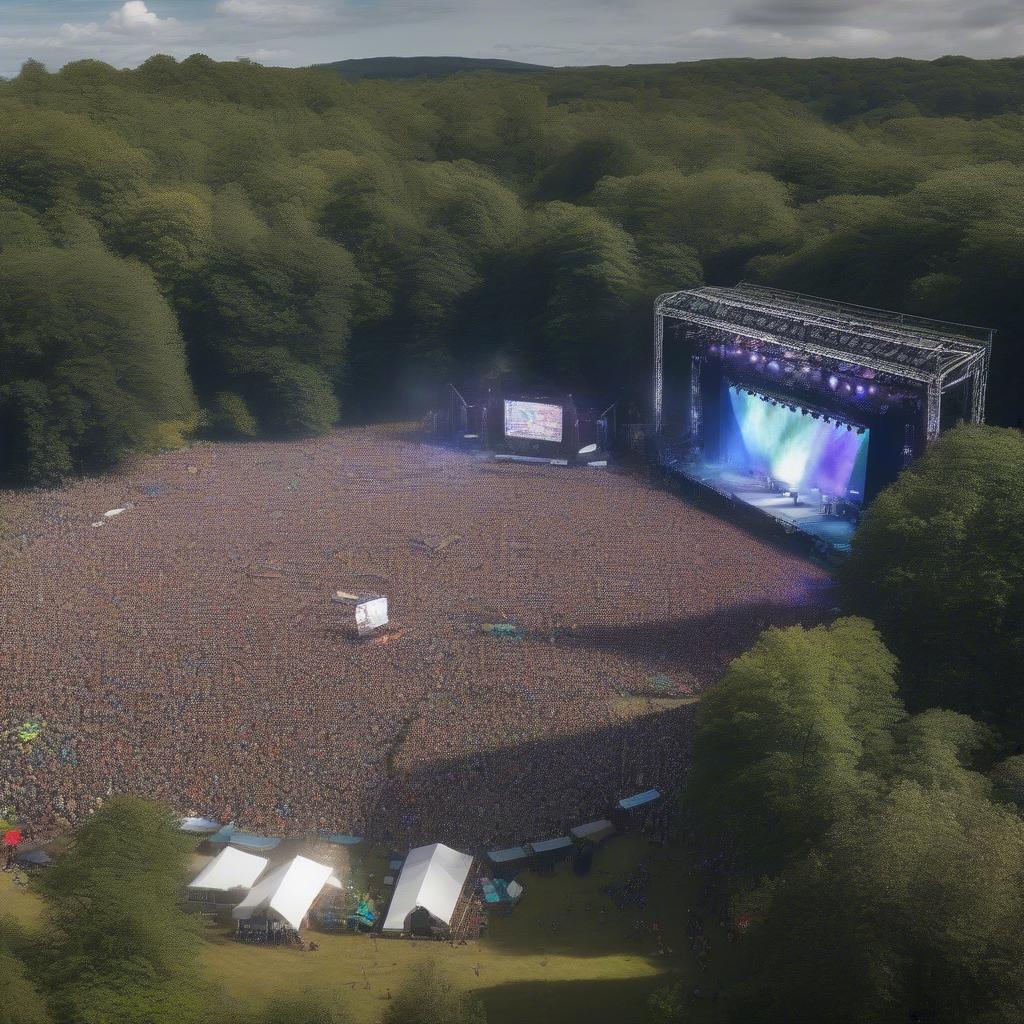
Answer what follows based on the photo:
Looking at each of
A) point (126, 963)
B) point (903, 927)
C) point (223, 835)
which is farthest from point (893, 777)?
point (223, 835)

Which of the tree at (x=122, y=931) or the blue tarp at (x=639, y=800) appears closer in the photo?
the tree at (x=122, y=931)

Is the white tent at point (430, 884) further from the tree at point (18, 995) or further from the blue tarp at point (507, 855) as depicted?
the tree at point (18, 995)

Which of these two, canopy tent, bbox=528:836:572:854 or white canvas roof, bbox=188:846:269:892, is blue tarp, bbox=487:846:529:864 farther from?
white canvas roof, bbox=188:846:269:892

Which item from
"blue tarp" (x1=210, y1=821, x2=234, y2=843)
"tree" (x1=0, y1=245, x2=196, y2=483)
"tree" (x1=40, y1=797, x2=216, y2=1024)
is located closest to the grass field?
"tree" (x1=40, y1=797, x2=216, y2=1024)

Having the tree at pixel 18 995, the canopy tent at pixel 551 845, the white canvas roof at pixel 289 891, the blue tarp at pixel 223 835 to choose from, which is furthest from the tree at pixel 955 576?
the tree at pixel 18 995

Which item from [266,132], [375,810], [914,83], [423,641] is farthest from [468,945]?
[914,83]
